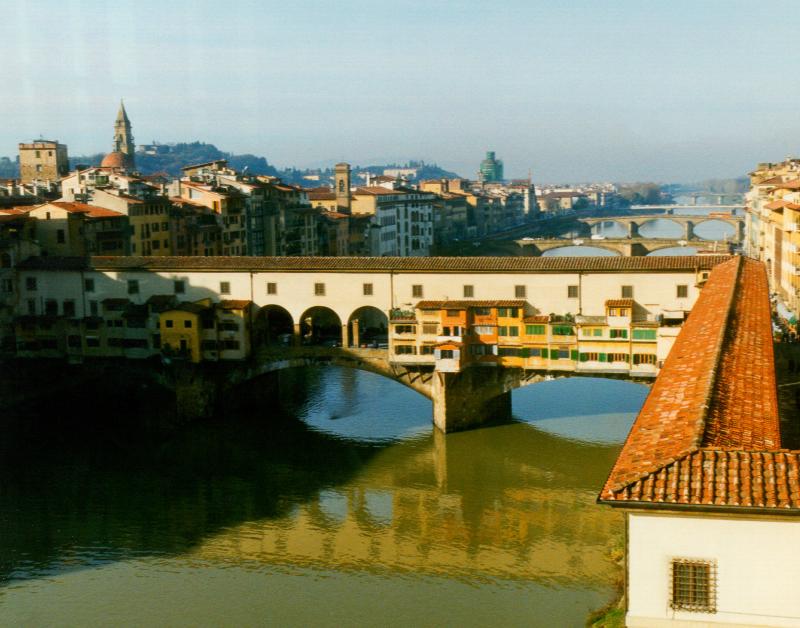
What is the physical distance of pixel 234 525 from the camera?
23891mm

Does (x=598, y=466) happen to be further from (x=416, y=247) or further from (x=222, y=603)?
(x=416, y=247)

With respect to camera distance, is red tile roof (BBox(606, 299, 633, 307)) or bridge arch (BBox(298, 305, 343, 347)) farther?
bridge arch (BBox(298, 305, 343, 347))

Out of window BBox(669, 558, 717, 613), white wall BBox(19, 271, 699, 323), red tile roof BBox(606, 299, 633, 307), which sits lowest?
window BBox(669, 558, 717, 613)

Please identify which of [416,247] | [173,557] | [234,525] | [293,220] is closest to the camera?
[173,557]

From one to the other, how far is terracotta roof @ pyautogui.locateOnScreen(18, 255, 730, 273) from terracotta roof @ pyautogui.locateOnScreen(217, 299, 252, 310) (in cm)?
104

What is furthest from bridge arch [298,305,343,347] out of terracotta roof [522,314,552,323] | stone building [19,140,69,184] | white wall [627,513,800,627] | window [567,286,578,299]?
stone building [19,140,69,184]

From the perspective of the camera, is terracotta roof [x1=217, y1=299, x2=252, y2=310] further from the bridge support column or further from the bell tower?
the bell tower

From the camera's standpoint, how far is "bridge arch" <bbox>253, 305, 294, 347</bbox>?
35.3m

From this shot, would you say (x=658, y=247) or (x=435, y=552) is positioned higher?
(x=658, y=247)

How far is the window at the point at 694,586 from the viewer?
31.2 feet

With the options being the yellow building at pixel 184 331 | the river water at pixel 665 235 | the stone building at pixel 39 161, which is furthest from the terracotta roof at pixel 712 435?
the stone building at pixel 39 161

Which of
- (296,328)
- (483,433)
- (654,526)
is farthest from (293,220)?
(654,526)

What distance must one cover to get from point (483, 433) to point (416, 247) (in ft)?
172

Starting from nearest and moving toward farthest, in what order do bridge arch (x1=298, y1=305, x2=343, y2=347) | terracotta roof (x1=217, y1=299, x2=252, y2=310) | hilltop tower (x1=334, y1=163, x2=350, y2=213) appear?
terracotta roof (x1=217, y1=299, x2=252, y2=310) < bridge arch (x1=298, y1=305, x2=343, y2=347) < hilltop tower (x1=334, y1=163, x2=350, y2=213)
